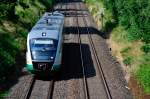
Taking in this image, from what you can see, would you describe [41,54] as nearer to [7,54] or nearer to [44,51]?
[44,51]

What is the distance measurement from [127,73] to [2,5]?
15.9 m

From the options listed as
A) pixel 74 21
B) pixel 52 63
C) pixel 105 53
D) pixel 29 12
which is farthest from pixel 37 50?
pixel 74 21

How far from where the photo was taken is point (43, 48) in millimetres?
25375

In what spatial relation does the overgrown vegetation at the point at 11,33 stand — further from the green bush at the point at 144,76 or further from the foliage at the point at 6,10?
the green bush at the point at 144,76

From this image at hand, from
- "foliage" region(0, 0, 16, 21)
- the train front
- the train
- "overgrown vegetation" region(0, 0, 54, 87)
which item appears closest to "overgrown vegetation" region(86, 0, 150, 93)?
the train

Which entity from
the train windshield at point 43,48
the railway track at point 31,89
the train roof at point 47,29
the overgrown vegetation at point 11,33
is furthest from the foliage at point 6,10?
the railway track at point 31,89

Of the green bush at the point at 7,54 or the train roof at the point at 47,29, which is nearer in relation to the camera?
the green bush at the point at 7,54

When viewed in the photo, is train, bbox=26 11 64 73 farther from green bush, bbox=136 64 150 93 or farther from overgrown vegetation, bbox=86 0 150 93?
overgrown vegetation, bbox=86 0 150 93

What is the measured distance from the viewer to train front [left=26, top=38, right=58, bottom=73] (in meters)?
24.6

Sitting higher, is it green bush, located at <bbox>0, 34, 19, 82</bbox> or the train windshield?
the train windshield

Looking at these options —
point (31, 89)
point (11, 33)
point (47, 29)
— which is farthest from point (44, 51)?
point (11, 33)

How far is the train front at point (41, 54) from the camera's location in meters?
24.6

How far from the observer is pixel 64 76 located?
87.1ft

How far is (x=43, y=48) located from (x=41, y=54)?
0.58 m
